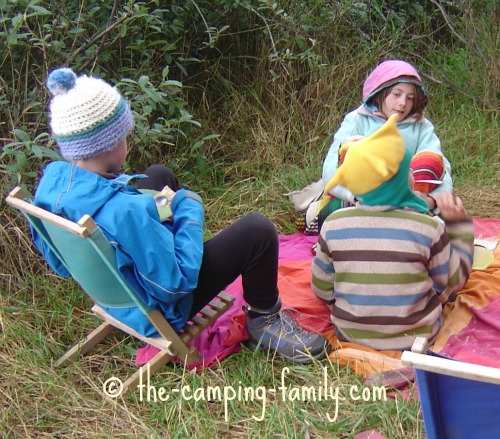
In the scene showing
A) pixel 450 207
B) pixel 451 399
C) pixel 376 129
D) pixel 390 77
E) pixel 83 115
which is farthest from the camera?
pixel 376 129

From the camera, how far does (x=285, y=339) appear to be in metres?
2.60

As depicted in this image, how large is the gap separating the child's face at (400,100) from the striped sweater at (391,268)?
46.2 inches

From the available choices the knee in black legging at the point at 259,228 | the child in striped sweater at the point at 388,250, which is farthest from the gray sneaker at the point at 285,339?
the knee in black legging at the point at 259,228

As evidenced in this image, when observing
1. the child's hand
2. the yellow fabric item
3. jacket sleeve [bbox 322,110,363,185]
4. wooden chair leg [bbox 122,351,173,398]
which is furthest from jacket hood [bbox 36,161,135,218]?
jacket sleeve [bbox 322,110,363,185]

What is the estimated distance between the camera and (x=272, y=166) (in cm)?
439

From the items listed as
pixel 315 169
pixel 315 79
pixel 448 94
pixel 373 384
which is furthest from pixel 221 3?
pixel 373 384

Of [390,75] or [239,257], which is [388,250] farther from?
[390,75]

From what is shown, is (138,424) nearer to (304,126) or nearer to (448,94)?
(304,126)

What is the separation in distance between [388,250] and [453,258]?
311 millimetres

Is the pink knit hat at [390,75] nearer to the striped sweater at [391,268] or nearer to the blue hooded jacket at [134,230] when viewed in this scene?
the striped sweater at [391,268]

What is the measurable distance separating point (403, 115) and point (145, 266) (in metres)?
1.94

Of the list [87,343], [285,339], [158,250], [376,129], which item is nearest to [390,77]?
[376,129]

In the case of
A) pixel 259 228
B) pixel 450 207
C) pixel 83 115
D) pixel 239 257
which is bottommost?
pixel 239 257

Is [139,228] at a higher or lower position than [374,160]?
lower
